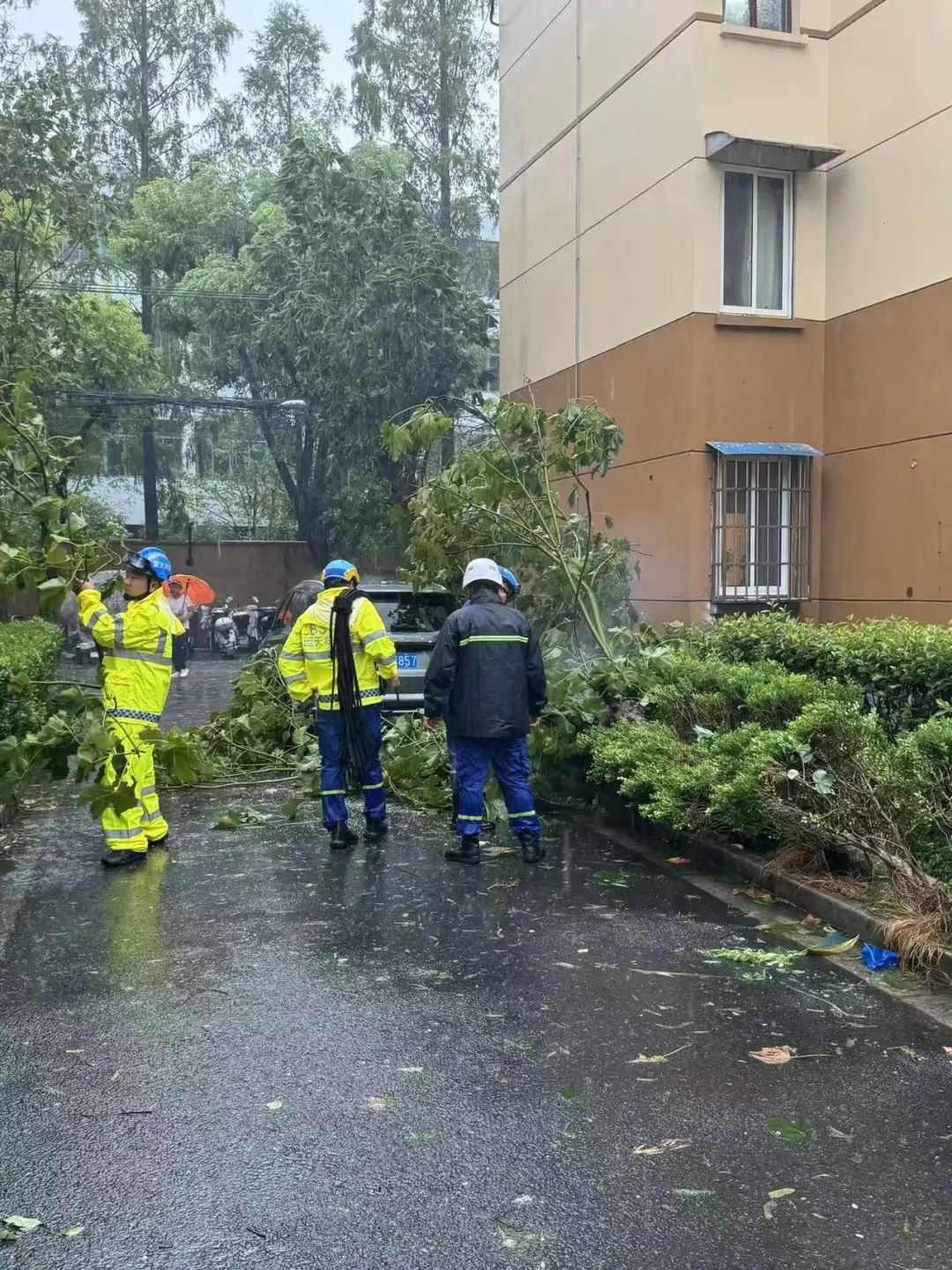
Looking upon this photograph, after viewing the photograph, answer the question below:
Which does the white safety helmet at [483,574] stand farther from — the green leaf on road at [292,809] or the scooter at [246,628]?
the scooter at [246,628]

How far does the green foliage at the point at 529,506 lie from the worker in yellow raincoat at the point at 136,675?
3.32m

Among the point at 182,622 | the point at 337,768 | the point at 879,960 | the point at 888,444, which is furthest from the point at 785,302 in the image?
the point at 182,622

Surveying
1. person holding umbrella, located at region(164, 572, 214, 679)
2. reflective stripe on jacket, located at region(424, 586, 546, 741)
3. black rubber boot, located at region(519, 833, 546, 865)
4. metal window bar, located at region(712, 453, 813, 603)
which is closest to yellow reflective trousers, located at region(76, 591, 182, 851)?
reflective stripe on jacket, located at region(424, 586, 546, 741)

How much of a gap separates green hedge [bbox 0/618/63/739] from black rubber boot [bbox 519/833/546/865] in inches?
122

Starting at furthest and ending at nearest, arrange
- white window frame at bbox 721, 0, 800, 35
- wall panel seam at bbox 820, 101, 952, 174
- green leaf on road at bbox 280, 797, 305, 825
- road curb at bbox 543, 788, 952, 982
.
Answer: white window frame at bbox 721, 0, 800, 35 < wall panel seam at bbox 820, 101, 952, 174 < green leaf on road at bbox 280, 797, 305, 825 < road curb at bbox 543, 788, 952, 982

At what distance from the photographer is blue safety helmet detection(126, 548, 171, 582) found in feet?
23.4

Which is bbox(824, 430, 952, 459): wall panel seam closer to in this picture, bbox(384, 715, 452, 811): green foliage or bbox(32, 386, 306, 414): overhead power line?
bbox(384, 715, 452, 811): green foliage

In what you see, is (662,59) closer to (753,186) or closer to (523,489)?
(753,186)

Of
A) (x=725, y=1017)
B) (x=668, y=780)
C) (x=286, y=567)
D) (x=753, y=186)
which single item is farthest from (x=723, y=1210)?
(x=286, y=567)

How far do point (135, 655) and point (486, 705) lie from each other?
2169 mm

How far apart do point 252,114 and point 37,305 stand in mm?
26044

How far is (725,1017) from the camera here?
175 inches

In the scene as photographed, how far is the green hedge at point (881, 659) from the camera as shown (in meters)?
6.36

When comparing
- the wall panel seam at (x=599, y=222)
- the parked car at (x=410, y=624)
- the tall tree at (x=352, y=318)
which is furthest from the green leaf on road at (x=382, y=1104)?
the tall tree at (x=352, y=318)
